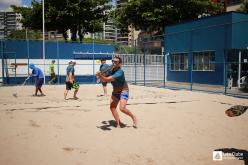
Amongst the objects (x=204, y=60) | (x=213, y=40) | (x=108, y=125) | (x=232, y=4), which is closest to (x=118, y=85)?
(x=108, y=125)

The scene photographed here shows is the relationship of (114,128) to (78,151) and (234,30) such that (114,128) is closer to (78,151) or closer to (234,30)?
(78,151)

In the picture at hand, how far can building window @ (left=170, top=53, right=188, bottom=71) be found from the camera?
2460 centimetres

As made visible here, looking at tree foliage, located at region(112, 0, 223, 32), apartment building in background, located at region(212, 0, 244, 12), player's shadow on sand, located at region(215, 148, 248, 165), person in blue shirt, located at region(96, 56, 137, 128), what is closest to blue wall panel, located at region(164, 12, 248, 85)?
tree foliage, located at region(112, 0, 223, 32)

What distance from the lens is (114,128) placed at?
7.74 m

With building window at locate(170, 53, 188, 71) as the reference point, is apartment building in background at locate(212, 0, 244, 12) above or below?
above

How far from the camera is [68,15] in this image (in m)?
35.9

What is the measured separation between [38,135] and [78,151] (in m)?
1.52

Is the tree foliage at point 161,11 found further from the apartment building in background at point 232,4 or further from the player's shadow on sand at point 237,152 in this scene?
the player's shadow on sand at point 237,152

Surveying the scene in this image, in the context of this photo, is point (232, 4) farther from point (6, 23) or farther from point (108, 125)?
point (108, 125)

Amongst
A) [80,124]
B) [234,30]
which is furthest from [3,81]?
[80,124]

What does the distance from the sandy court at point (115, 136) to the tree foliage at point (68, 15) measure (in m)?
26.5

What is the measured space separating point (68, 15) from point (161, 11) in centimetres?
1008

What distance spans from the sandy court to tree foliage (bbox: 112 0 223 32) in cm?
2733

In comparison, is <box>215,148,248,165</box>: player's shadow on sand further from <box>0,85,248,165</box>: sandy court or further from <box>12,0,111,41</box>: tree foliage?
<box>12,0,111,41</box>: tree foliage
